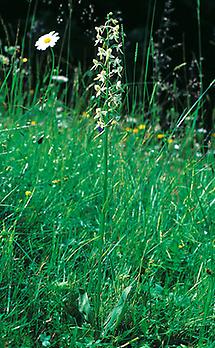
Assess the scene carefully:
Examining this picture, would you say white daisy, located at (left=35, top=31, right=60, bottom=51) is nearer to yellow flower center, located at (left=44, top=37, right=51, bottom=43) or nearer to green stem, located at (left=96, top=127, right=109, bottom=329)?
yellow flower center, located at (left=44, top=37, right=51, bottom=43)

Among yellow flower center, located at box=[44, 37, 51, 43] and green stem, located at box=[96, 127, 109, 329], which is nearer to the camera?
green stem, located at box=[96, 127, 109, 329]

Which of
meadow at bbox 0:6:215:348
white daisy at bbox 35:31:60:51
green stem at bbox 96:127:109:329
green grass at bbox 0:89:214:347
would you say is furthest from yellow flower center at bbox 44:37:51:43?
green stem at bbox 96:127:109:329

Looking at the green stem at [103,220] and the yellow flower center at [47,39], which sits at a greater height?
the yellow flower center at [47,39]

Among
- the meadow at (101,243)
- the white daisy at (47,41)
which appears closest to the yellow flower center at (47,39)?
the white daisy at (47,41)

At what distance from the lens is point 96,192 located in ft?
9.30

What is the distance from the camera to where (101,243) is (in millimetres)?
2062

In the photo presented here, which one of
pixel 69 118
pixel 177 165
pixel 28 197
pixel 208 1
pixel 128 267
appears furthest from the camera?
pixel 208 1

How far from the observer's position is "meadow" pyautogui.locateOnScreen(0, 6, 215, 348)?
2.10 metres

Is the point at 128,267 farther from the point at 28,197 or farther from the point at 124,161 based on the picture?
the point at 124,161

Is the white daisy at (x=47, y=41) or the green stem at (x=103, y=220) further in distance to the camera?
the white daisy at (x=47, y=41)

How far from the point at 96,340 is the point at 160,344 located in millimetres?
208

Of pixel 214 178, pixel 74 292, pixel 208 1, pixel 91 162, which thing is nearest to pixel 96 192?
pixel 91 162

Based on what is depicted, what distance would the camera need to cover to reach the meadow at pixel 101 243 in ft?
6.89

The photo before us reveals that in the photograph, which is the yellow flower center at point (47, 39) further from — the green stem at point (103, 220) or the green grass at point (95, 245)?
the green stem at point (103, 220)
